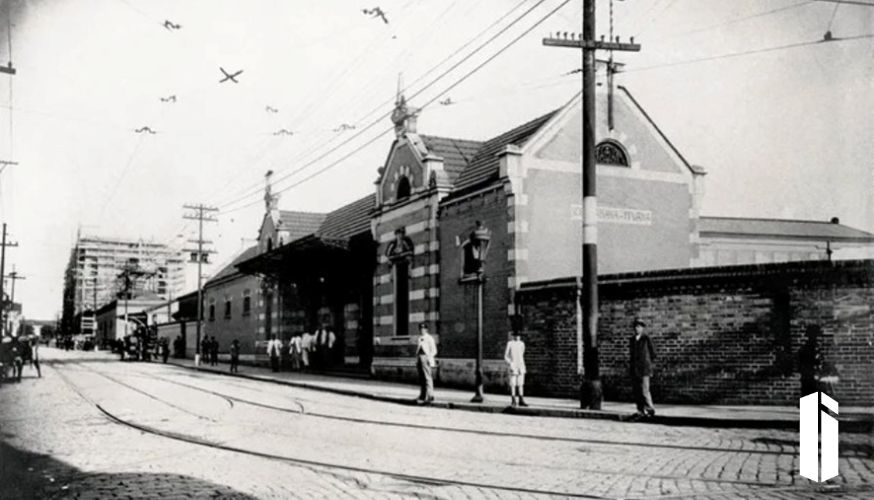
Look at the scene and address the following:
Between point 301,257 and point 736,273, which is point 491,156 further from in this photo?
point 301,257

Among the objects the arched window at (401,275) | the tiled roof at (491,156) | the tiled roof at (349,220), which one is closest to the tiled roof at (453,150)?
the tiled roof at (491,156)

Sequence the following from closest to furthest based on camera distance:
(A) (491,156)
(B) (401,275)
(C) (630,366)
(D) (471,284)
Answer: (C) (630,366) < (D) (471,284) < (A) (491,156) < (B) (401,275)

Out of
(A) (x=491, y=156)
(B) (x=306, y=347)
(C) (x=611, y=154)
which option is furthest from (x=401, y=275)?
(B) (x=306, y=347)

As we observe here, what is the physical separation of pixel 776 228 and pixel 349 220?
26.6m

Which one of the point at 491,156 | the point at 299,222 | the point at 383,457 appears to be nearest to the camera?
the point at 383,457

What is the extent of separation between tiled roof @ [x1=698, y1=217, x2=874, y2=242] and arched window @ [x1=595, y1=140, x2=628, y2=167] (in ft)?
80.3

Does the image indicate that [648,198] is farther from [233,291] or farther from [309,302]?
[233,291]

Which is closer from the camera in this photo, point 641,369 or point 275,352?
point 641,369

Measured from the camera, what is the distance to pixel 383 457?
965cm

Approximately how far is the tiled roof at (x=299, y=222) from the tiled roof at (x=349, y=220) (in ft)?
2.72

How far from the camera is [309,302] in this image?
35.7 m

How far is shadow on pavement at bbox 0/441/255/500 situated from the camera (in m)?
7.41

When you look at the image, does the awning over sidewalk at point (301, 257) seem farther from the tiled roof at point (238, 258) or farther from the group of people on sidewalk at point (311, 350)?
the tiled roof at point (238, 258)

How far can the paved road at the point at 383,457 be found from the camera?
773cm
